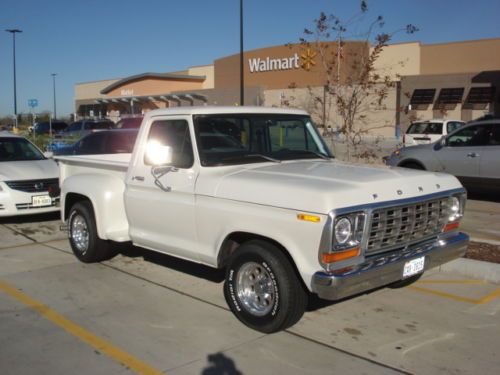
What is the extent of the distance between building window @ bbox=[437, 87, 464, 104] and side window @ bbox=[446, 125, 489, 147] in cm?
3051

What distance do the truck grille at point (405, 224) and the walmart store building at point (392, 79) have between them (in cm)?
2047

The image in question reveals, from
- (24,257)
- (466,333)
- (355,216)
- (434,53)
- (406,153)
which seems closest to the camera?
(355,216)

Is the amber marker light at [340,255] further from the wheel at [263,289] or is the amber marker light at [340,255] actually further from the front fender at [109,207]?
the front fender at [109,207]

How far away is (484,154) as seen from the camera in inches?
448

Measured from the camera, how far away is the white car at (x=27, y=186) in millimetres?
9148

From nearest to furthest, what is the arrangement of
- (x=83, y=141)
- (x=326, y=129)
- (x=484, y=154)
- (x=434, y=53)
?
Result: 1. (x=326, y=129)
2. (x=484, y=154)
3. (x=83, y=141)
4. (x=434, y=53)

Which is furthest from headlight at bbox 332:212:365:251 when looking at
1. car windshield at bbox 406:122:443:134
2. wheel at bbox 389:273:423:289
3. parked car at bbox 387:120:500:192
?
car windshield at bbox 406:122:443:134

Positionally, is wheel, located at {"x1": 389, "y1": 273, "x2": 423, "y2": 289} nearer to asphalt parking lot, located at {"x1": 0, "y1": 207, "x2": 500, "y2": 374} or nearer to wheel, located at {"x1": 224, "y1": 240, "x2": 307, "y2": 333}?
asphalt parking lot, located at {"x1": 0, "y1": 207, "x2": 500, "y2": 374}

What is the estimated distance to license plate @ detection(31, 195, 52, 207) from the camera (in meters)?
9.35

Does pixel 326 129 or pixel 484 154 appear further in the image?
pixel 484 154

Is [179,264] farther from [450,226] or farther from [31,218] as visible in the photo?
[31,218]

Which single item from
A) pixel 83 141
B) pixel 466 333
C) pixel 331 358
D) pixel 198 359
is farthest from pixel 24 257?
pixel 83 141

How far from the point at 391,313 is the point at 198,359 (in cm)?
201

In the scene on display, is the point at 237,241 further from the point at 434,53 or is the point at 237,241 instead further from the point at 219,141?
the point at 434,53
